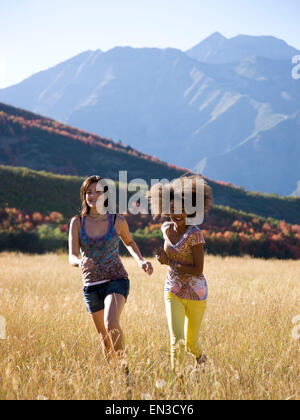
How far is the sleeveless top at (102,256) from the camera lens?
4137mm

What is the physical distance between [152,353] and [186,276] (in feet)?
3.24

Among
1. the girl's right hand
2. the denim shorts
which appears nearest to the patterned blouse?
the denim shorts

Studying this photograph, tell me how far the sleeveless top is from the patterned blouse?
457 millimetres

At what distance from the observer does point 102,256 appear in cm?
419

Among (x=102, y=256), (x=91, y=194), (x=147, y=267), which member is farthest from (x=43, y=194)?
(x=147, y=267)

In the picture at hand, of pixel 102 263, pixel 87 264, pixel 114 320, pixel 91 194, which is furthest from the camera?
pixel 91 194

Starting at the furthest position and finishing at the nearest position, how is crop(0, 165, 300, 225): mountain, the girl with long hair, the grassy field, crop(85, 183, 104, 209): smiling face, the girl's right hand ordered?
1. crop(0, 165, 300, 225): mountain
2. crop(85, 183, 104, 209): smiling face
3. the girl's right hand
4. the girl with long hair
5. the grassy field

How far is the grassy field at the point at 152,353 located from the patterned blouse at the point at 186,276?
58cm

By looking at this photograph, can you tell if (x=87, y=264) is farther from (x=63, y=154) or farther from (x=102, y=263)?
(x=63, y=154)

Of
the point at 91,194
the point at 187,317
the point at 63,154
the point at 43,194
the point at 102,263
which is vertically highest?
the point at 63,154

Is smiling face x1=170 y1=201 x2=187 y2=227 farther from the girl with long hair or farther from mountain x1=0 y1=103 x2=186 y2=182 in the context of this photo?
mountain x1=0 y1=103 x2=186 y2=182

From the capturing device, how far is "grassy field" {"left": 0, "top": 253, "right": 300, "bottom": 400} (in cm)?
338

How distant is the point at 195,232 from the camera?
164 inches

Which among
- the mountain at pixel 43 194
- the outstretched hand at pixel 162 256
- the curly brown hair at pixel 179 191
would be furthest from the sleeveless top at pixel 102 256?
the mountain at pixel 43 194
